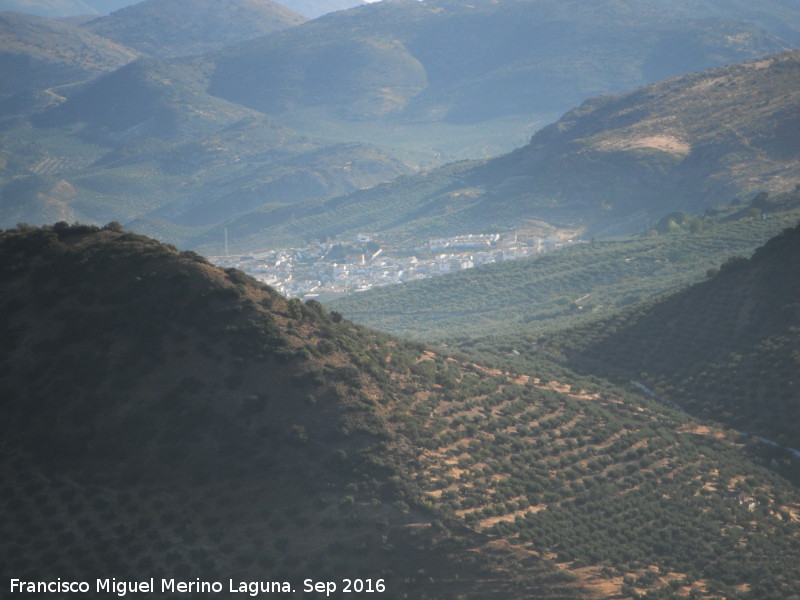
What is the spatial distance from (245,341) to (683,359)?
21114mm

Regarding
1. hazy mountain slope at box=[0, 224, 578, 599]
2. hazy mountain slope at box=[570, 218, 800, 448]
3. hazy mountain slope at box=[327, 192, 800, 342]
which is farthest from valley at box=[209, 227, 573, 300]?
hazy mountain slope at box=[0, 224, 578, 599]

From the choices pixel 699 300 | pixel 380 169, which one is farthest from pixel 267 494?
pixel 380 169

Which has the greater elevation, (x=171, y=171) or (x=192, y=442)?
(x=171, y=171)

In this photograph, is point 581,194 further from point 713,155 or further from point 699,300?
point 699,300

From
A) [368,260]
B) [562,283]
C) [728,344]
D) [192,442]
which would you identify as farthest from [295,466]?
[368,260]

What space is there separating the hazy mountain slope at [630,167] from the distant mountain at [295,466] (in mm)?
65762

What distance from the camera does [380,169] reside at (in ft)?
569

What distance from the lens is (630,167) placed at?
10506 cm

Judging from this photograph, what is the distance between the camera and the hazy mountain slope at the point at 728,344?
3288cm

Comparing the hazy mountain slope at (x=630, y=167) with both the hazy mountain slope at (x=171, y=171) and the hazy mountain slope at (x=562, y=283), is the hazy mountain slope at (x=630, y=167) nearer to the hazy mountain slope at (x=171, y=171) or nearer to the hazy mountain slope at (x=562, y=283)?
the hazy mountain slope at (x=562, y=283)

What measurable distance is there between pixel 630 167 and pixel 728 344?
72.3m

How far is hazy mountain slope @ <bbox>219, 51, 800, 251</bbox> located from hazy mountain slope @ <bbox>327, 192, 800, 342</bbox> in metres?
15.2

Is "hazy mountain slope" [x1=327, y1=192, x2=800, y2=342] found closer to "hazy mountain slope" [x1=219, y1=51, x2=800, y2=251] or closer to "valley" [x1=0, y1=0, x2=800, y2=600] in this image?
"valley" [x1=0, y1=0, x2=800, y2=600]

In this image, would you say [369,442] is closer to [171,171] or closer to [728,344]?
[728,344]
